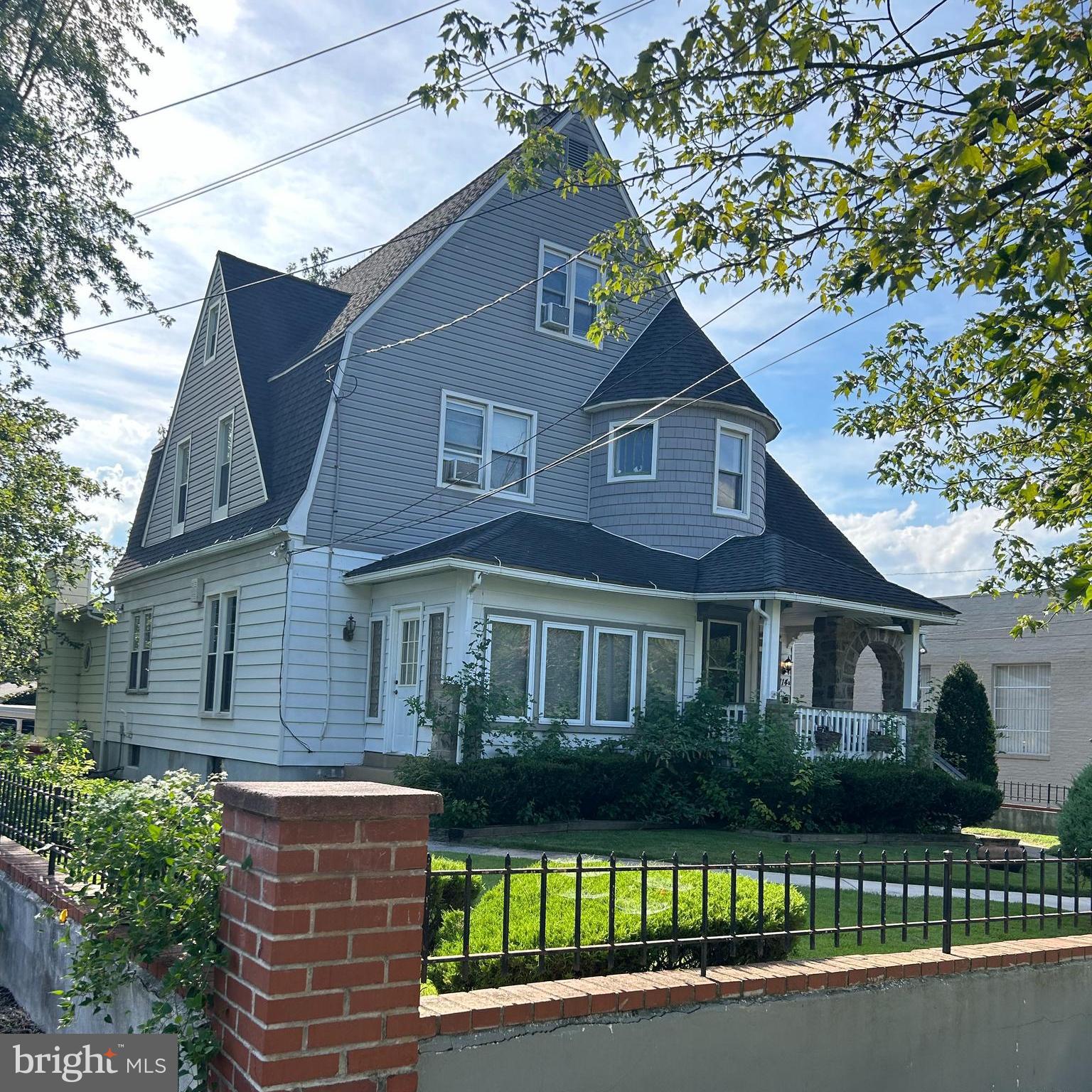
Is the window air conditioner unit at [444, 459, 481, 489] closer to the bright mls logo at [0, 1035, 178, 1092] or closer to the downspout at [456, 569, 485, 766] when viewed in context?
the downspout at [456, 569, 485, 766]

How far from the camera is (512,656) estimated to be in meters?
16.6

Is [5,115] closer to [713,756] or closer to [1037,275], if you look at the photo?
[713,756]

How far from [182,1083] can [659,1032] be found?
1.99 meters

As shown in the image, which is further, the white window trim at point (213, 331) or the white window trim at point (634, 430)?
the white window trim at point (213, 331)

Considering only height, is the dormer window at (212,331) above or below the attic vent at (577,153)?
below

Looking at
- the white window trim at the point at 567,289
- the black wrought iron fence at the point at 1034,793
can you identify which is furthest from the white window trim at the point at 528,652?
the black wrought iron fence at the point at 1034,793

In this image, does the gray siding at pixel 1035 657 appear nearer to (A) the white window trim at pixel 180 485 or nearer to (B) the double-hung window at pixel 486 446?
(B) the double-hung window at pixel 486 446

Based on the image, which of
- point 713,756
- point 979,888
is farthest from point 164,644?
point 979,888

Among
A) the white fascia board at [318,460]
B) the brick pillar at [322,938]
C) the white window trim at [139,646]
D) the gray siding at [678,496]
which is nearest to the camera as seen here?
the brick pillar at [322,938]

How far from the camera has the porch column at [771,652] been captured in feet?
56.9

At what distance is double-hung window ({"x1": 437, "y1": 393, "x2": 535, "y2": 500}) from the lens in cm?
1945

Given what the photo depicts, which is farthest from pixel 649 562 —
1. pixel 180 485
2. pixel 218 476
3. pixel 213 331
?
pixel 180 485

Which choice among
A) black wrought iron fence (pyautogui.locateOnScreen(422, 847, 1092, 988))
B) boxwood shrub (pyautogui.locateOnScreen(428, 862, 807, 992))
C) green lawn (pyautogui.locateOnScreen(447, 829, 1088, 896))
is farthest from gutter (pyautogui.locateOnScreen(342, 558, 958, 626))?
boxwood shrub (pyautogui.locateOnScreen(428, 862, 807, 992))

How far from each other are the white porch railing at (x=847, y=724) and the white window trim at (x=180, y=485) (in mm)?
11691
